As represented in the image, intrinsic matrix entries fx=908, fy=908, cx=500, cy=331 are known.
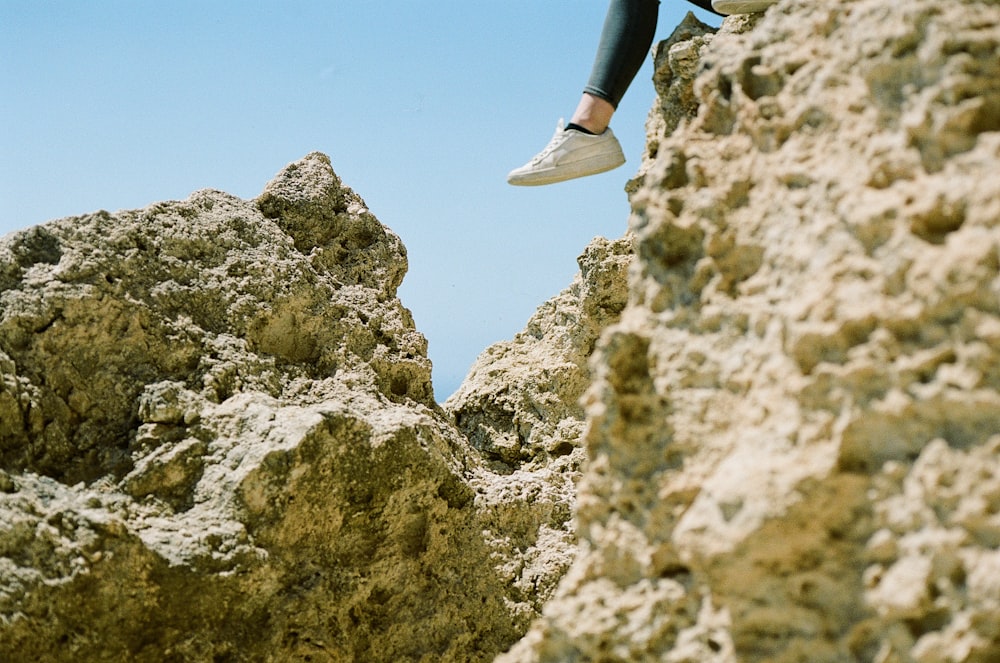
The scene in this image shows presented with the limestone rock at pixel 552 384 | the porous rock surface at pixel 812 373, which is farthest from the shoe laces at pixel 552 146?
the porous rock surface at pixel 812 373

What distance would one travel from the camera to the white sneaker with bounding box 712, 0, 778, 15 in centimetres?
353

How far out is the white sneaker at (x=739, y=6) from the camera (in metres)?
3.53

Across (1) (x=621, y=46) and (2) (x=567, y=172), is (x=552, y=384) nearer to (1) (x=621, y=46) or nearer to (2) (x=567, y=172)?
(2) (x=567, y=172)

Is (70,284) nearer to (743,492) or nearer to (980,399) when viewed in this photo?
(743,492)

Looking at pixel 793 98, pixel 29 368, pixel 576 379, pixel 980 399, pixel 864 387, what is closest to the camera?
pixel 980 399

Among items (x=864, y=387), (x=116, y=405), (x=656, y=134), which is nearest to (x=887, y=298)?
(x=864, y=387)

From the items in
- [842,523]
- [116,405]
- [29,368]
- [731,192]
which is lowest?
[842,523]

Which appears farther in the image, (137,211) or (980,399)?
(137,211)

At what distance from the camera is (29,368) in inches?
125

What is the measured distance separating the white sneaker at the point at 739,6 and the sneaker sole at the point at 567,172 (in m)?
0.73

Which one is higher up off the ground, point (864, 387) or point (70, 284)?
point (70, 284)

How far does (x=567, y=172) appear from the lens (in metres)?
3.90

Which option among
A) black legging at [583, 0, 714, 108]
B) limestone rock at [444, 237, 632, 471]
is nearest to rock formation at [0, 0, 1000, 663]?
black legging at [583, 0, 714, 108]

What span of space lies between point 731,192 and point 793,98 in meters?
0.24
